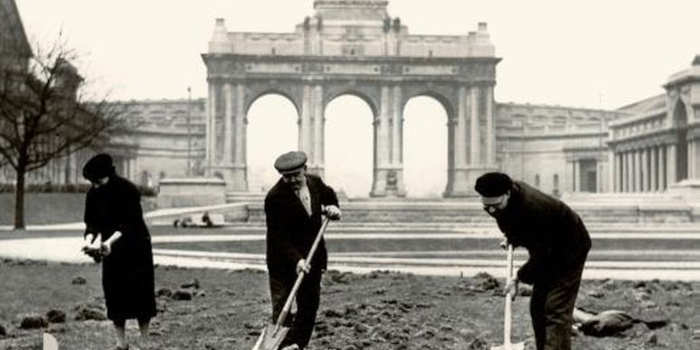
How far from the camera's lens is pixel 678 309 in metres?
12.5

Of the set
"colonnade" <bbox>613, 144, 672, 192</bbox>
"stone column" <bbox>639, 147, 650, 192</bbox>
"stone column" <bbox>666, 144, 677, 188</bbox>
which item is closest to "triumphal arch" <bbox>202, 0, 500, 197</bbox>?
"colonnade" <bbox>613, 144, 672, 192</bbox>

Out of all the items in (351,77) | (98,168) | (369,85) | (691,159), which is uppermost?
(351,77)

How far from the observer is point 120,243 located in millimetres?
9297

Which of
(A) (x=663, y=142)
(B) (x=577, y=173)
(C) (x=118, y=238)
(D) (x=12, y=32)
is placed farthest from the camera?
(B) (x=577, y=173)

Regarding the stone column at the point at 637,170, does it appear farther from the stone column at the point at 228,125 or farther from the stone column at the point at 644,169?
the stone column at the point at 228,125

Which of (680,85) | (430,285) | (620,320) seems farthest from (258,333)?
(680,85)

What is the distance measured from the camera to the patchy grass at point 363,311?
1046 cm

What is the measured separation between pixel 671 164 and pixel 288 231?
217 feet

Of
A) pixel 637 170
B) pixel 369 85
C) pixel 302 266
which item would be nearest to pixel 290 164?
pixel 302 266

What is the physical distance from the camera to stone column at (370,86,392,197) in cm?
8375

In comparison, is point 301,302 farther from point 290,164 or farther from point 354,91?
point 354,91

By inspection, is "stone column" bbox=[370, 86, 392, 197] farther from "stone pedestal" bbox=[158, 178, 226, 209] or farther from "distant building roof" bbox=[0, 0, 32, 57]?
"distant building roof" bbox=[0, 0, 32, 57]

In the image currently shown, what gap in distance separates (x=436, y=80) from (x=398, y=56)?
12.7ft

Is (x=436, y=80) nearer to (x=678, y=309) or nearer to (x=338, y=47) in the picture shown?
(x=338, y=47)
